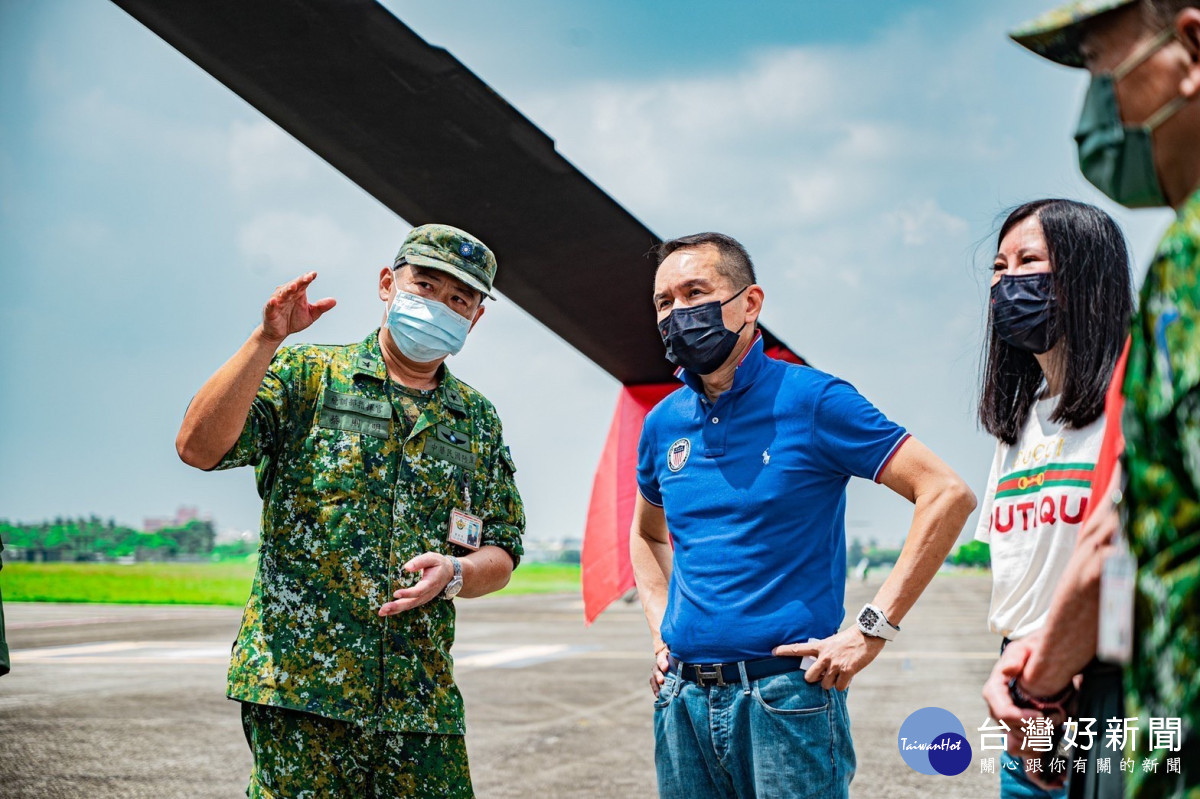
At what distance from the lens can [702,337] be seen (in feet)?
9.21

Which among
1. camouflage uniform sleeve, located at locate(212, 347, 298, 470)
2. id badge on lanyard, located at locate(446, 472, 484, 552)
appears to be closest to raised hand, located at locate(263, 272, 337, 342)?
camouflage uniform sleeve, located at locate(212, 347, 298, 470)

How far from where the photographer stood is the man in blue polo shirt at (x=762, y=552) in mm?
2486

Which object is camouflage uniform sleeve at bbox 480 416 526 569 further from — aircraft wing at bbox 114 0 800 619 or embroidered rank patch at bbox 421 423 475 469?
aircraft wing at bbox 114 0 800 619

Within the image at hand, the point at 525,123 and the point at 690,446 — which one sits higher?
the point at 525,123

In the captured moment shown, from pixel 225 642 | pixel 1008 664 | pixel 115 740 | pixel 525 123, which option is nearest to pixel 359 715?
pixel 1008 664

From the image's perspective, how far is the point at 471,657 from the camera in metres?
14.7

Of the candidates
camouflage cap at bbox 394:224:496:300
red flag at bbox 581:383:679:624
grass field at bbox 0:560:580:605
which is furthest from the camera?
grass field at bbox 0:560:580:605

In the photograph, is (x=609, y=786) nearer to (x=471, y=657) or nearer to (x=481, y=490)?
(x=481, y=490)

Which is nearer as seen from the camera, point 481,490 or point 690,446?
point 690,446

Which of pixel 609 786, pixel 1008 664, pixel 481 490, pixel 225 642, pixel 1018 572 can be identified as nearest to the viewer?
pixel 1008 664

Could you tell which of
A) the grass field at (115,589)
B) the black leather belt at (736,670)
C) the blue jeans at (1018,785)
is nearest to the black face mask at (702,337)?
the black leather belt at (736,670)

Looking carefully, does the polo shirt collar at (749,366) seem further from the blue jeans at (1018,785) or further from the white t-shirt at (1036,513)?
the blue jeans at (1018,785)

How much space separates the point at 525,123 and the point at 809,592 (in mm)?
1981

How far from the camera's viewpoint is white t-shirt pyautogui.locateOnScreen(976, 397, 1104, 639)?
7.49 ft
